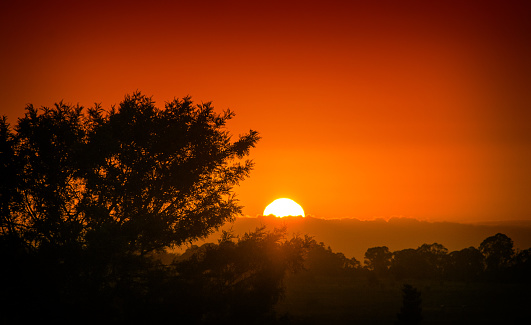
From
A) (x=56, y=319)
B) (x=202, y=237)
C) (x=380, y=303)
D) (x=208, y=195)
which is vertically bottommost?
(x=380, y=303)

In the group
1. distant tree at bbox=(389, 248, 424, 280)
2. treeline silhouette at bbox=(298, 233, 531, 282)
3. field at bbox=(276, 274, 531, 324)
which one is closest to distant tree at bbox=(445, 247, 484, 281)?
treeline silhouette at bbox=(298, 233, 531, 282)

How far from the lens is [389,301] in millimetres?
88188

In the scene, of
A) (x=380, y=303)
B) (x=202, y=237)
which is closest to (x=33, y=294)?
(x=202, y=237)

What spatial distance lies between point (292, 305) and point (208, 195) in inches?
2376

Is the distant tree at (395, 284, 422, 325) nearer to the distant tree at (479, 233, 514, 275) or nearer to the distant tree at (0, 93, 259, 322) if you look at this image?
the distant tree at (0, 93, 259, 322)

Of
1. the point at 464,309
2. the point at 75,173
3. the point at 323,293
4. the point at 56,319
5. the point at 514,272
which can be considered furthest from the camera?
the point at 514,272

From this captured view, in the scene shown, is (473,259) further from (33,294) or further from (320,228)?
(33,294)

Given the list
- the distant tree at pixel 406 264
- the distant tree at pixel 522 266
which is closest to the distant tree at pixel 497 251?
the distant tree at pixel 522 266

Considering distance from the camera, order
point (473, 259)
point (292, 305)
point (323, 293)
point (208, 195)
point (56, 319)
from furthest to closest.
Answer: point (473, 259) < point (323, 293) < point (292, 305) < point (208, 195) < point (56, 319)

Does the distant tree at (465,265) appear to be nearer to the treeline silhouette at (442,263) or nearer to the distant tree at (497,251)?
the treeline silhouette at (442,263)

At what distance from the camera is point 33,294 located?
66.5 feet

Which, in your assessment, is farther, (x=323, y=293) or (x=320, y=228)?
(x=320, y=228)

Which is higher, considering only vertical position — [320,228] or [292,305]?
[320,228]

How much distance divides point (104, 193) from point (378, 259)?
124776mm
